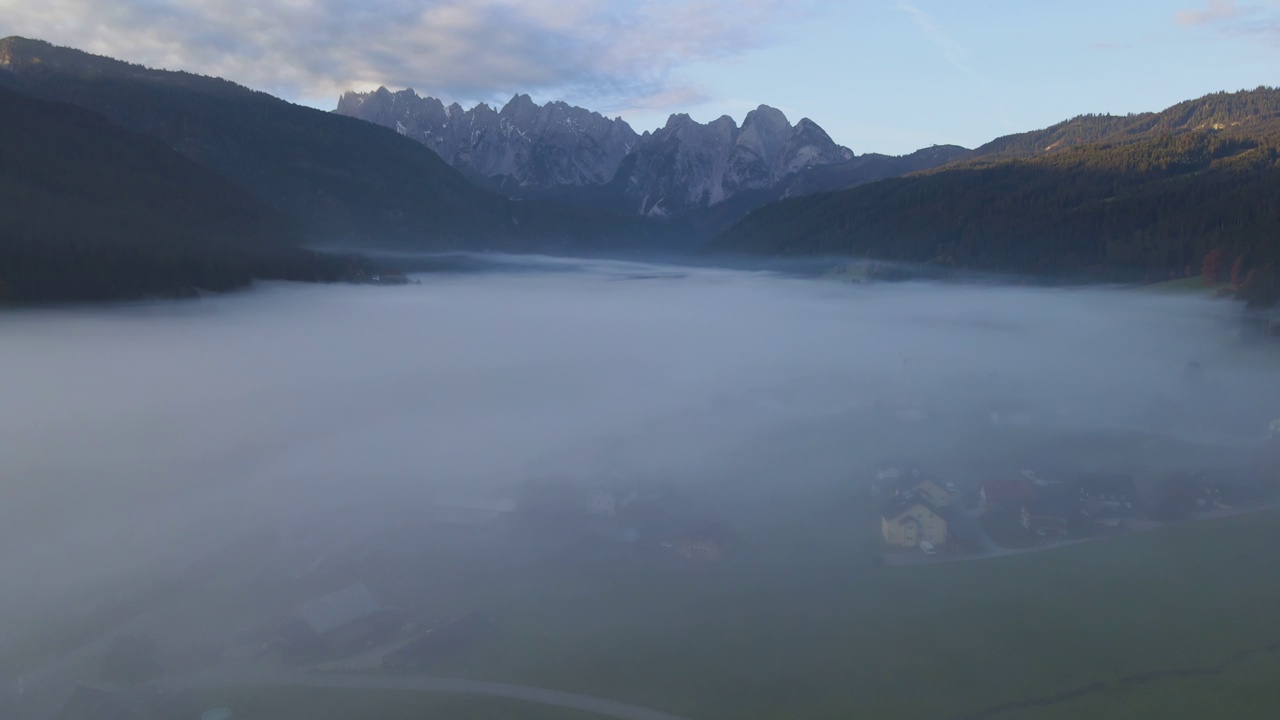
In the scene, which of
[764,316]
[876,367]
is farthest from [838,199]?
[876,367]

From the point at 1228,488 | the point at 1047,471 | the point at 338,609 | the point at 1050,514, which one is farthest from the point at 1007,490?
the point at 338,609

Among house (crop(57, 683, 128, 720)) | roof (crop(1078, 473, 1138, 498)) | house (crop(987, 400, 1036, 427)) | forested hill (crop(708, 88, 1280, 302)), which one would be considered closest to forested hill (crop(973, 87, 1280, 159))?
forested hill (crop(708, 88, 1280, 302))

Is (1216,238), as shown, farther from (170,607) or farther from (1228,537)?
(170,607)

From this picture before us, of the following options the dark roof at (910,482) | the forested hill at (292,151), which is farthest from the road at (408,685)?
the forested hill at (292,151)

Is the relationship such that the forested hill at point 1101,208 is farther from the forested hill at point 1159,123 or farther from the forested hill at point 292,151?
the forested hill at point 292,151

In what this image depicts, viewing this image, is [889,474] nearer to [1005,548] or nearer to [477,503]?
[1005,548]

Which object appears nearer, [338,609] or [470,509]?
[338,609]
